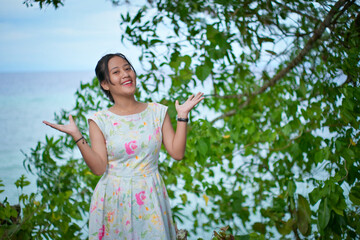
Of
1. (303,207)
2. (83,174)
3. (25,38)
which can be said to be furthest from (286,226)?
(25,38)

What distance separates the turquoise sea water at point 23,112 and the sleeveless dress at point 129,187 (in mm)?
651

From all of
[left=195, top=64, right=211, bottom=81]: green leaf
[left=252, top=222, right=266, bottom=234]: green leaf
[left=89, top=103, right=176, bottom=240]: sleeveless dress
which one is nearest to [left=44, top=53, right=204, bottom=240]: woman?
[left=89, top=103, right=176, bottom=240]: sleeveless dress

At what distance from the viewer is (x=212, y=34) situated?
1.65 metres

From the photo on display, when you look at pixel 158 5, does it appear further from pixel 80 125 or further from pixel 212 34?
pixel 80 125

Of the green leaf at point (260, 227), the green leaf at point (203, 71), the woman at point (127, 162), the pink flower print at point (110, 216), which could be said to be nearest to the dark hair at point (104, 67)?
the woman at point (127, 162)

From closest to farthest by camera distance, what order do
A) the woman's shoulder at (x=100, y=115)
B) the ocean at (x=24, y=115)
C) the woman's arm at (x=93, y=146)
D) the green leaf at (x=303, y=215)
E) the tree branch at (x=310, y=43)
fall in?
the woman's arm at (x=93, y=146), the woman's shoulder at (x=100, y=115), the tree branch at (x=310, y=43), the green leaf at (x=303, y=215), the ocean at (x=24, y=115)

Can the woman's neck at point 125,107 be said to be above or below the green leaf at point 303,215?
above

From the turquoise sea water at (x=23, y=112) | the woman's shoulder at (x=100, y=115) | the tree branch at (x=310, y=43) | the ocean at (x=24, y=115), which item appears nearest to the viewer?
the woman's shoulder at (x=100, y=115)

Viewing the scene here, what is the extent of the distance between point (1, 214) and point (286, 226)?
4.61 ft

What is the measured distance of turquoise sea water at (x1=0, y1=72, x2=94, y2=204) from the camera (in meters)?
3.61

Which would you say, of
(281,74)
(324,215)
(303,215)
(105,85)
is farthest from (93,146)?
(281,74)

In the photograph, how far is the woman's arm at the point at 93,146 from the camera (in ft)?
4.39

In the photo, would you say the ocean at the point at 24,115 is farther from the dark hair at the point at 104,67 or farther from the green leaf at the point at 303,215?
the green leaf at the point at 303,215

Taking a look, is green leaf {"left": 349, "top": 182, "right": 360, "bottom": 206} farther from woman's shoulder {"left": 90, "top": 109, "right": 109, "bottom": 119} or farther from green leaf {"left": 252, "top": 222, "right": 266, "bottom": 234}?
green leaf {"left": 252, "top": 222, "right": 266, "bottom": 234}
